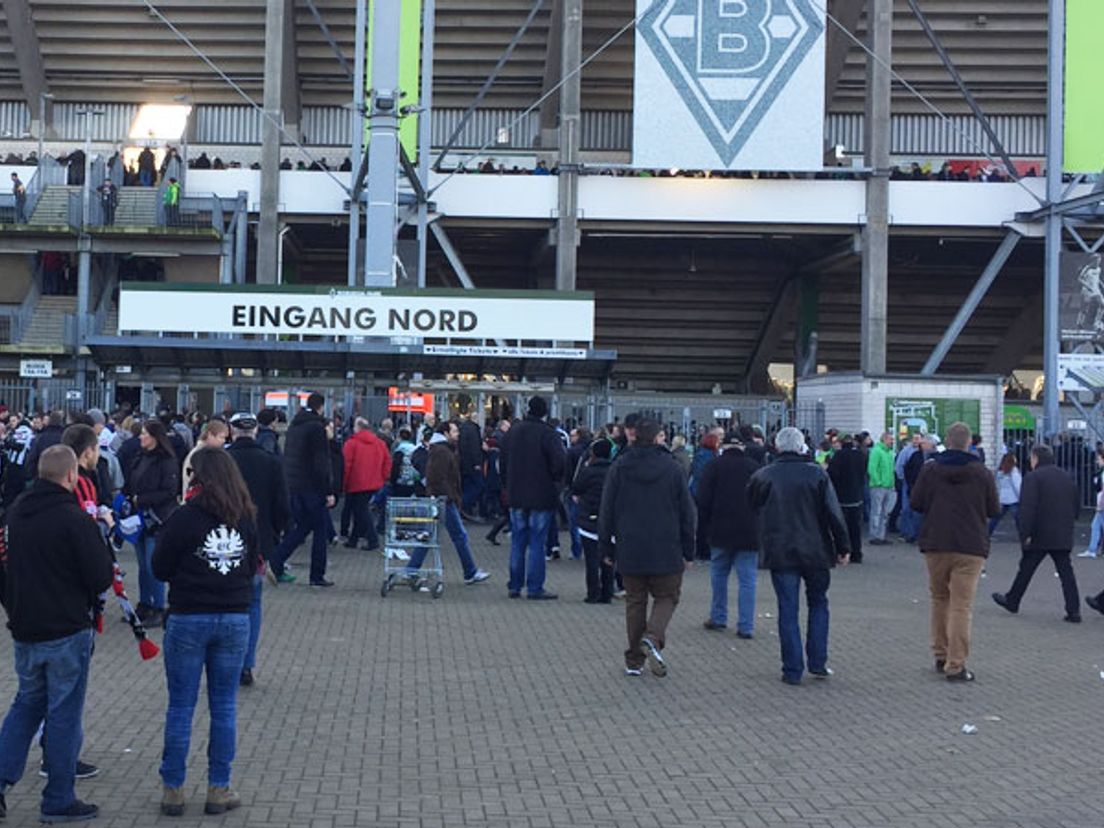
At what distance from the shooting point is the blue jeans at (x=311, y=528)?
46.7 ft

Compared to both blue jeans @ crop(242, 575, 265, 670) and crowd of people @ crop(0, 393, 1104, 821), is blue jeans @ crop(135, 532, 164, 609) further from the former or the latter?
blue jeans @ crop(242, 575, 265, 670)

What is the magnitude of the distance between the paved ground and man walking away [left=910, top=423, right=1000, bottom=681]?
325 mm

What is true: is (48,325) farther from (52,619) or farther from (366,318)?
(52,619)

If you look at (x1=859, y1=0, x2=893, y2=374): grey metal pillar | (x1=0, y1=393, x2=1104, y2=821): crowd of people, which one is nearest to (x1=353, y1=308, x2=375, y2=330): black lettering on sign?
(x1=0, y1=393, x2=1104, y2=821): crowd of people

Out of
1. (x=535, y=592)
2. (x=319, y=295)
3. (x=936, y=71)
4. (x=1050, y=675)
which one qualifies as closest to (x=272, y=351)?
(x=319, y=295)

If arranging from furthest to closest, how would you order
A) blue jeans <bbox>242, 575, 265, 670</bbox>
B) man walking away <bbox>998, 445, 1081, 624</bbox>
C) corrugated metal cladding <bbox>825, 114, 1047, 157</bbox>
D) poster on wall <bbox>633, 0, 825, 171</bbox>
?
corrugated metal cladding <bbox>825, 114, 1047, 157</bbox>
poster on wall <bbox>633, 0, 825, 171</bbox>
man walking away <bbox>998, 445, 1081, 624</bbox>
blue jeans <bbox>242, 575, 265, 670</bbox>

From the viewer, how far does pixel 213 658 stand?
6465mm

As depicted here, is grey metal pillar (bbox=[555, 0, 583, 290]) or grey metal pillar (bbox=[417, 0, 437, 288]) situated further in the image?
grey metal pillar (bbox=[555, 0, 583, 290])

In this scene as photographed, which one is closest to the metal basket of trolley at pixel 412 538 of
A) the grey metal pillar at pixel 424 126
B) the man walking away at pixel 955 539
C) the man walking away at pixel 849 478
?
the man walking away at pixel 955 539

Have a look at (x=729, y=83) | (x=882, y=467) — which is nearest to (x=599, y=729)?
(x=882, y=467)

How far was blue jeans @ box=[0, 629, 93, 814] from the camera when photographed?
20.5 feet

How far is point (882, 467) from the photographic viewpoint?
71.6 ft

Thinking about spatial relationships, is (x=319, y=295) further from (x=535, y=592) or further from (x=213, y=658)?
(x=213, y=658)

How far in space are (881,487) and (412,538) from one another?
1000cm
